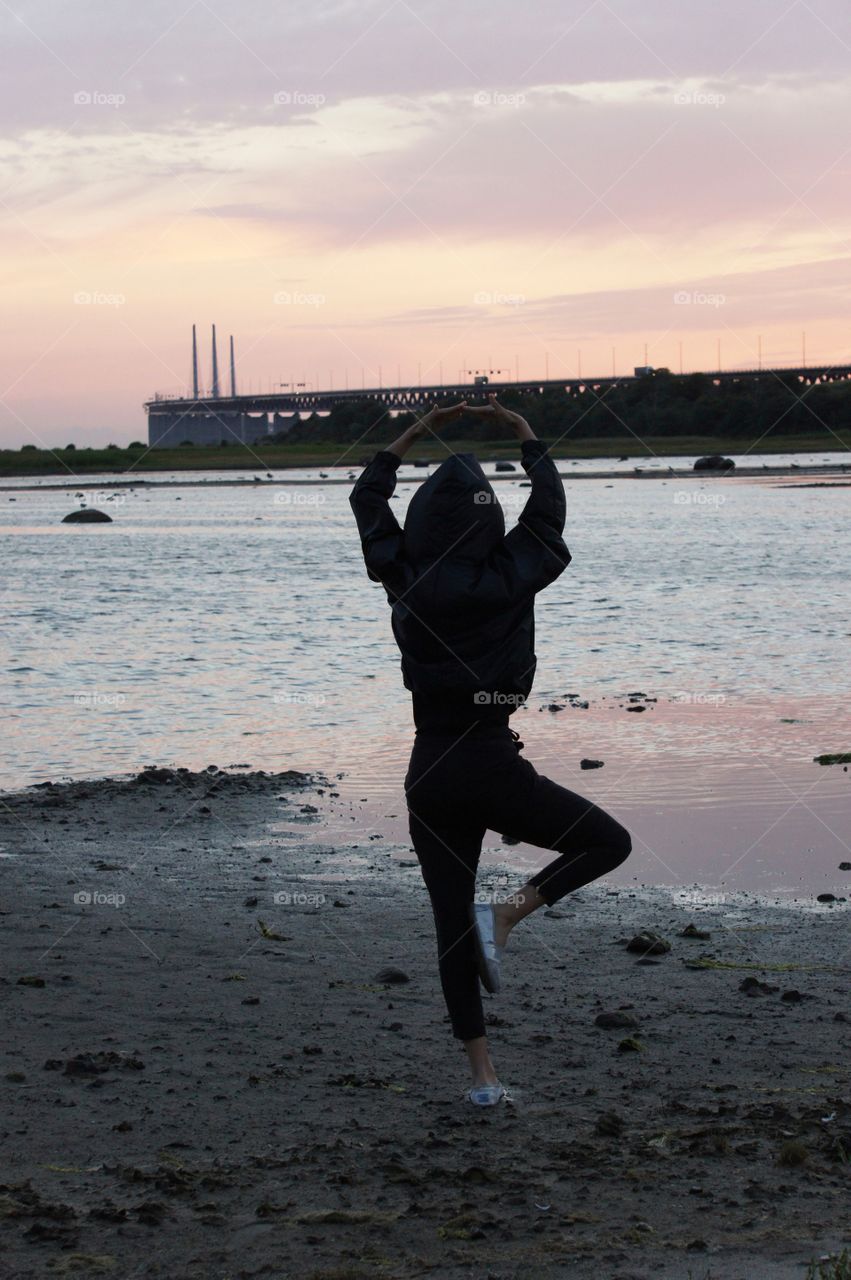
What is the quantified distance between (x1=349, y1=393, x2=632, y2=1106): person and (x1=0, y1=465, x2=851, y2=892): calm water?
140 inches

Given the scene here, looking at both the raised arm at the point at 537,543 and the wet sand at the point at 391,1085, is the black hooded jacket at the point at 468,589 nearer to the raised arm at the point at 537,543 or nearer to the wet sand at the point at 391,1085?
the raised arm at the point at 537,543

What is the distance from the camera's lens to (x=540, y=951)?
723 centimetres

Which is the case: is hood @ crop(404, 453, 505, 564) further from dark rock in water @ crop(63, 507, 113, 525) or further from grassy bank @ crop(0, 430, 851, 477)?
grassy bank @ crop(0, 430, 851, 477)

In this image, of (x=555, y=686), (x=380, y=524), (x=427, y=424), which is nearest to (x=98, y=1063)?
(x=380, y=524)

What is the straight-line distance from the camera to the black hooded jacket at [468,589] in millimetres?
Answer: 4848

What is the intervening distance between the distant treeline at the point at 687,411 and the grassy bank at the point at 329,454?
110 centimetres

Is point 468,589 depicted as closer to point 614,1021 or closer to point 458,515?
point 458,515

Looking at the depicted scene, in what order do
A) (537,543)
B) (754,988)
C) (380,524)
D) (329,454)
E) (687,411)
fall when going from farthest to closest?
(329,454)
(687,411)
(754,988)
(380,524)
(537,543)

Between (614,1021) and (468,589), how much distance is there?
7.04 feet

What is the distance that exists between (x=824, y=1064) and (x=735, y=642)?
14916mm

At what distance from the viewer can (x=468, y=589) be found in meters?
4.82

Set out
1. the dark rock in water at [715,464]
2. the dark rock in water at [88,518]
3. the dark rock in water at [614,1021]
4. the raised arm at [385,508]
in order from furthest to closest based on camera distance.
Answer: the dark rock in water at [715,464]
the dark rock in water at [88,518]
the dark rock in water at [614,1021]
the raised arm at [385,508]

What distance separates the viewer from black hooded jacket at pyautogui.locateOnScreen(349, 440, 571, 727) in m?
4.85

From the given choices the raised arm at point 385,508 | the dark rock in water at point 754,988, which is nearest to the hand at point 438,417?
the raised arm at point 385,508
